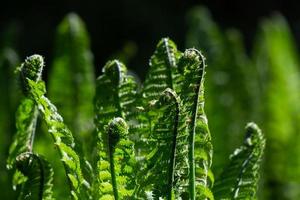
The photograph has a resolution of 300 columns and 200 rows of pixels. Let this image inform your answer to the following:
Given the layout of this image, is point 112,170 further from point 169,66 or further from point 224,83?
point 224,83

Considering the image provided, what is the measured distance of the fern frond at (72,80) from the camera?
4.66ft

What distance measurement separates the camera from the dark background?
442cm

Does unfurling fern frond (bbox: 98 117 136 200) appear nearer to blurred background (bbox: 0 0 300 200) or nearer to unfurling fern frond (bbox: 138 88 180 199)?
unfurling fern frond (bbox: 138 88 180 199)

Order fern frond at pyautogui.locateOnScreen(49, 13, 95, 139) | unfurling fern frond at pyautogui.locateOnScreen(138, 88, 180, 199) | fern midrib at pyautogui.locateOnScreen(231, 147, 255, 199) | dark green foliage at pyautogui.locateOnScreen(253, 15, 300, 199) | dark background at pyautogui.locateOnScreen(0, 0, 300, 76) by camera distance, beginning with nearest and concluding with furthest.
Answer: unfurling fern frond at pyautogui.locateOnScreen(138, 88, 180, 199) < fern midrib at pyautogui.locateOnScreen(231, 147, 255, 199) < fern frond at pyautogui.locateOnScreen(49, 13, 95, 139) < dark green foliage at pyautogui.locateOnScreen(253, 15, 300, 199) < dark background at pyautogui.locateOnScreen(0, 0, 300, 76)

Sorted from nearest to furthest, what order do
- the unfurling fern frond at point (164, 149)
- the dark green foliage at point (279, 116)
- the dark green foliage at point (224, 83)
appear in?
1. the unfurling fern frond at point (164, 149)
2. the dark green foliage at point (224, 83)
3. the dark green foliage at point (279, 116)

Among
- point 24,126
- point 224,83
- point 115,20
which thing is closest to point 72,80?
point 224,83

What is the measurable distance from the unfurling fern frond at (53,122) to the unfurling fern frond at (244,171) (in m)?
0.16

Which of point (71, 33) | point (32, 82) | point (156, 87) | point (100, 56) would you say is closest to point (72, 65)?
point (71, 33)

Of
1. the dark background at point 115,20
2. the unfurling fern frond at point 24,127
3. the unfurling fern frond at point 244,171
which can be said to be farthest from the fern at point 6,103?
the dark background at point 115,20

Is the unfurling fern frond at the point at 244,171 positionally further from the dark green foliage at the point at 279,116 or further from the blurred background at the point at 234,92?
the dark green foliage at the point at 279,116

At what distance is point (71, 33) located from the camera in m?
1.43

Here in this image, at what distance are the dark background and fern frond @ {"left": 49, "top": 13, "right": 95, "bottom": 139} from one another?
280 cm

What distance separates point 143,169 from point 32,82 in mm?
134

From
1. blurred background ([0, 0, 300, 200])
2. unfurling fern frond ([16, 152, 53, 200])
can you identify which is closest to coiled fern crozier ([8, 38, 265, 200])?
unfurling fern frond ([16, 152, 53, 200])
